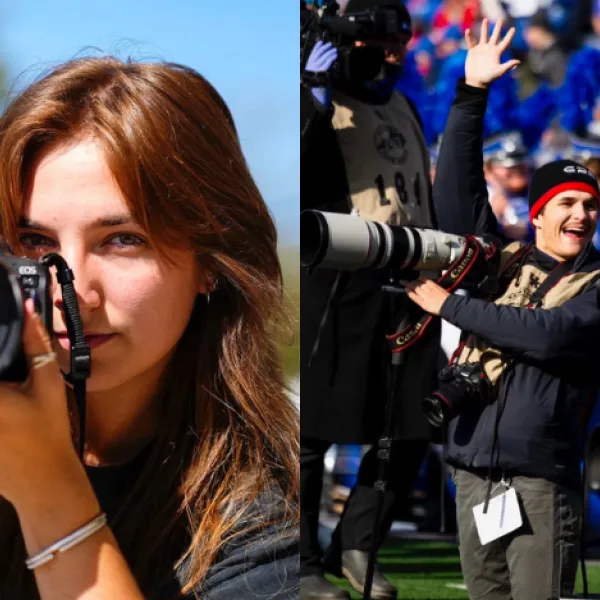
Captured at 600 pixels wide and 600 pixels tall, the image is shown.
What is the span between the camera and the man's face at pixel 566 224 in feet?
6.65

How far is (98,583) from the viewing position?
890mm

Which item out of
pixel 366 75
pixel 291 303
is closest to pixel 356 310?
pixel 366 75

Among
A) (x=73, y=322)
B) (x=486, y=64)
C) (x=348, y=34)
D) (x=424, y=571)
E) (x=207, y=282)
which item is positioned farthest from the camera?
(x=424, y=571)

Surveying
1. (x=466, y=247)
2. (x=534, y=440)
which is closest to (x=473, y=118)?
(x=466, y=247)

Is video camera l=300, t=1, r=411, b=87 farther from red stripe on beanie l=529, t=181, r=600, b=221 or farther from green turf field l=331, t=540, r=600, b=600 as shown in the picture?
green turf field l=331, t=540, r=600, b=600

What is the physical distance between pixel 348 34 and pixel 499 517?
88cm

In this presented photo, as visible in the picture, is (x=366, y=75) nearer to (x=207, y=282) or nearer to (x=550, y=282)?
(x=550, y=282)

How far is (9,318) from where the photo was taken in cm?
84

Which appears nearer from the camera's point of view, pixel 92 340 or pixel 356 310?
pixel 92 340

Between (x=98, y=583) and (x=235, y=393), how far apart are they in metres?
0.26

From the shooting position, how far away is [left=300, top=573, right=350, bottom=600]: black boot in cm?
239

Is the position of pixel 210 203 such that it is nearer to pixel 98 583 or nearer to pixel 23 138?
pixel 23 138

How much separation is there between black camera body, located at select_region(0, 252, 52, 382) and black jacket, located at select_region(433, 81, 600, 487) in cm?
115

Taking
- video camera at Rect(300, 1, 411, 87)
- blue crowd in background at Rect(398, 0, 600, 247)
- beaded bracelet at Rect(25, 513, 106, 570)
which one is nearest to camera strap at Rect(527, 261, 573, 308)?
video camera at Rect(300, 1, 411, 87)
